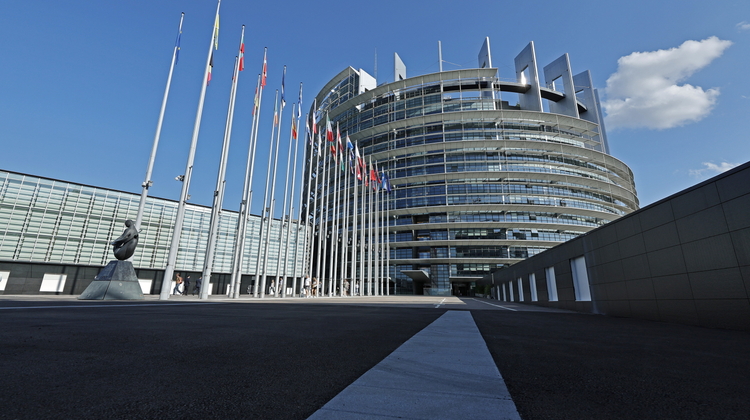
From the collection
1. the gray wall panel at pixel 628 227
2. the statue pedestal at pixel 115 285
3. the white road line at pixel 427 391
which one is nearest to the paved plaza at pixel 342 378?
the white road line at pixel 427 391

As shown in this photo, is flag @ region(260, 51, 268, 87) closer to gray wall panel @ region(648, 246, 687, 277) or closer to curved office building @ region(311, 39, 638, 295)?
gray wall panel @ region(648, 246, 687, 277)

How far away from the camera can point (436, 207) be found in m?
55.1

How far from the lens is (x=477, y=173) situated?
55.1 meters

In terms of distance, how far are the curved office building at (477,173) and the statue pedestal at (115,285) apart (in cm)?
4107

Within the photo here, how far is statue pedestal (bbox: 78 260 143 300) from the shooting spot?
41.7 feet

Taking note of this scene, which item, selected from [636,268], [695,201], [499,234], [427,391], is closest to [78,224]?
[427,391]

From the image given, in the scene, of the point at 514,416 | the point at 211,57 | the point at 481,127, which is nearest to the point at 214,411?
the point at 514,416

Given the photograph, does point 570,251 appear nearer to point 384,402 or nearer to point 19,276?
point 384,402

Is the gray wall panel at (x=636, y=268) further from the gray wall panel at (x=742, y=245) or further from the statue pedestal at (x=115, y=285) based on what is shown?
the statue pedestal at (x=115, y=285)

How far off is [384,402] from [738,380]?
3141mm

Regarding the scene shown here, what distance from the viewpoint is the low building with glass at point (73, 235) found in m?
27.9

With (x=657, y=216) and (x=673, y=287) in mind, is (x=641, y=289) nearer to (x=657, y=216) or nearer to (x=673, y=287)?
(x=673, y=287)

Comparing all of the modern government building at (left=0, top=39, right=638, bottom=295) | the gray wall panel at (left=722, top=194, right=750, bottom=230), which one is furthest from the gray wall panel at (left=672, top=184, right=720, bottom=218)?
the modern government building at (left=0, top=39, right=638, bottom=295)

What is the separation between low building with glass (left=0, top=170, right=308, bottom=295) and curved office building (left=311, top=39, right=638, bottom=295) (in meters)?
30.7
